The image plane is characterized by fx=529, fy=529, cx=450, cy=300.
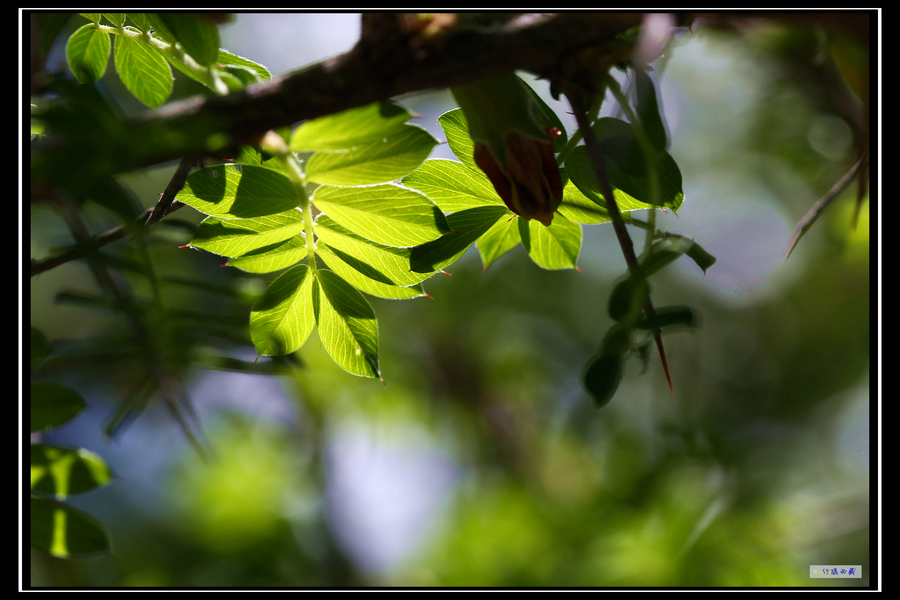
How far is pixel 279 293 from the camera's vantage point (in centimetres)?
48

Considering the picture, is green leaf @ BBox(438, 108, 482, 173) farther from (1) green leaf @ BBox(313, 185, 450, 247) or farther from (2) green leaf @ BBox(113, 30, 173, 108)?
(2) green leaf @ BBox(113, 30, 173, 108)

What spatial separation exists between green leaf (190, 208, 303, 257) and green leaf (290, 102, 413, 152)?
0.36 feet

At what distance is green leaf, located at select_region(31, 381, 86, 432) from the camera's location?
0.47 metres

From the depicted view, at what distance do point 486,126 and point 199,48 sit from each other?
0.72ft

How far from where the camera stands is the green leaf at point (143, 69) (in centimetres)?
48

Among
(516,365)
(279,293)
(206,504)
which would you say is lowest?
(206,504)

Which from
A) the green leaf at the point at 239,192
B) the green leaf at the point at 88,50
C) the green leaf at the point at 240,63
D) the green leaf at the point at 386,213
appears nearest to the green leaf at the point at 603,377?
the green leaf at the point at 386,213


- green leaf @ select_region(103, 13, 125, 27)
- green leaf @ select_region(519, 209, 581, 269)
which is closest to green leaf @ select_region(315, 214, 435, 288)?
green leaf @ select_region(519, 209, 581, 269)

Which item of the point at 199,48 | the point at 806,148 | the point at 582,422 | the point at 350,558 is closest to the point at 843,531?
the point at 582,422

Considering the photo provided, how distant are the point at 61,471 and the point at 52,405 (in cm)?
7

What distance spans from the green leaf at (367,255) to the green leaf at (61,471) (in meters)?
0.31

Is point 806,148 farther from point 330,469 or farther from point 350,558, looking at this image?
point 350,558

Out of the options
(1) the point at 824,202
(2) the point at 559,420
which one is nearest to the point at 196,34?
(1) the point at 824,202

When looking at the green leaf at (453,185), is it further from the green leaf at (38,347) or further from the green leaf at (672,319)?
the green leaf at (38,347)
